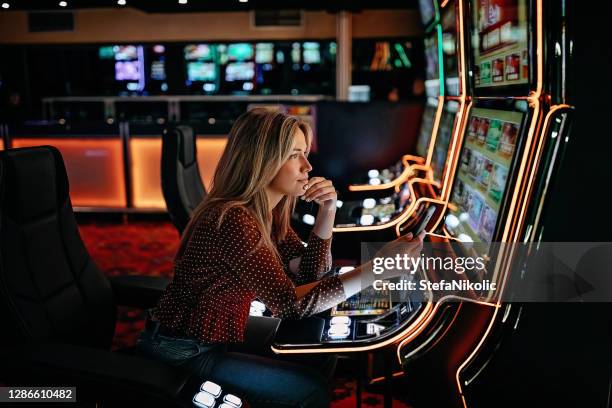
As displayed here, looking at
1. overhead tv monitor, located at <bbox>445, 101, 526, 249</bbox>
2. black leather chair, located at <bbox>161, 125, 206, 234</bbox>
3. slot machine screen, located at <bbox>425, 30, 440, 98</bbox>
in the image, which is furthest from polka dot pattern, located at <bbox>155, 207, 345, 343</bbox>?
slot machine screen, located at <bbox>425, 30, 440, 98</bbox>

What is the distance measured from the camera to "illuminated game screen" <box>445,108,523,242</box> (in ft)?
4.91

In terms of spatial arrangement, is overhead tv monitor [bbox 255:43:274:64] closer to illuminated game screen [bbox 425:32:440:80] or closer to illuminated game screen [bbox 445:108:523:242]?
illuminated game screen [bbox 425:32:440:80]

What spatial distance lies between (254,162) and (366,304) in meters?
0.46

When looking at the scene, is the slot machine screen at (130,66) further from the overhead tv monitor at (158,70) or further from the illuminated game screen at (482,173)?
the illuminated game screen at (482,173)

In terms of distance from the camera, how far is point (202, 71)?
7719 millimetres

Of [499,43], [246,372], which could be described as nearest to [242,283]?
[246,372]

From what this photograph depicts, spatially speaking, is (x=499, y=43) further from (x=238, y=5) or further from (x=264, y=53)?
(x=264, y=53)

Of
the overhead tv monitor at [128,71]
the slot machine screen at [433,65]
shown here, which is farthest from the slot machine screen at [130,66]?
the slot machine screen at [433,65]

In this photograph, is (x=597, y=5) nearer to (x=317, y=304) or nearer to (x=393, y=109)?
(x=317, y=304)

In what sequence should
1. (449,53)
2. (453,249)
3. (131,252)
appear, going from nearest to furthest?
1. (453,249)
2. (449,53)
3. (131,252)

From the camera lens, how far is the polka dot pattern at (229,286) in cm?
136

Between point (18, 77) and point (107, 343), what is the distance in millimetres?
7371

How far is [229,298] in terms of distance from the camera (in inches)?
54.3

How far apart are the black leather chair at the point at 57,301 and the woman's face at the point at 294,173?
511mm
